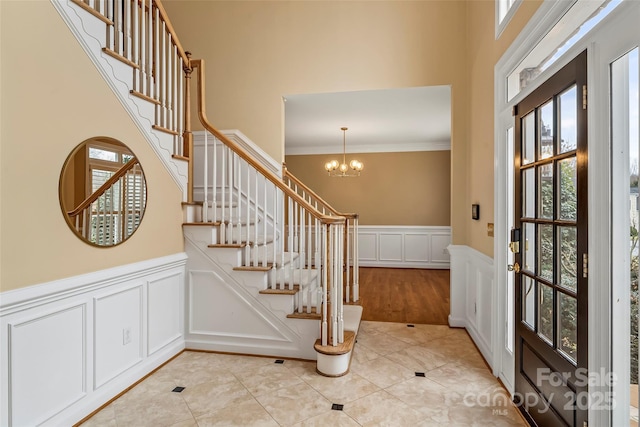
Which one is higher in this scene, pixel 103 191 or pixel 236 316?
pixel 103 191

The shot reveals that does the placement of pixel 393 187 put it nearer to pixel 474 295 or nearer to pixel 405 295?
pixel 405 295

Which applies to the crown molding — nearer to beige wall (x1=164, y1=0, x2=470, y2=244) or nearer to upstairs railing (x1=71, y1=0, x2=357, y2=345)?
beige wall (x1=164, y1=0, x2=470, y2=244)

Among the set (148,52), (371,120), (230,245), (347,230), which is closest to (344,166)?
(371,120)

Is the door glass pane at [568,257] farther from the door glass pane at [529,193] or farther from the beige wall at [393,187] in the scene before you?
the beige wall at [393,187]

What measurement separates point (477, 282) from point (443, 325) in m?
0.89

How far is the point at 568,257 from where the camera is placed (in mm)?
1588

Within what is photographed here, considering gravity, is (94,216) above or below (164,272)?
above

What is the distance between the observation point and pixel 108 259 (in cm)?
220

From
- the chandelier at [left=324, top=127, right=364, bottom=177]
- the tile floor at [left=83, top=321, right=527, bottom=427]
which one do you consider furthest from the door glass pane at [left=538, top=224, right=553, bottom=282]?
the chandelier at [left=324, top=127, right=364, bottom=177]

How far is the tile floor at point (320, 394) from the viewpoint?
2002 mm

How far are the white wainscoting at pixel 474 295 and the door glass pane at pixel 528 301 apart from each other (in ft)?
1.55

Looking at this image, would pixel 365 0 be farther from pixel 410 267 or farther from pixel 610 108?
pixel 410 267

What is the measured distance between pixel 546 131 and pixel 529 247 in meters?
0.71

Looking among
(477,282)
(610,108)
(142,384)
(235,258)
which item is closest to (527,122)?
(610,108)
